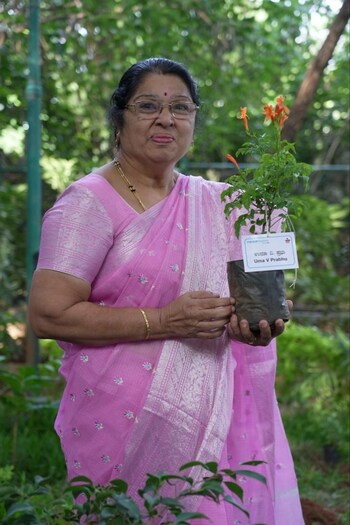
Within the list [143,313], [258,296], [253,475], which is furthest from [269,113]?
[253,475]

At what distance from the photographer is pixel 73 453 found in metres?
2.51

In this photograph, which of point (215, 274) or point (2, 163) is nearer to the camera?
point (215, 274)

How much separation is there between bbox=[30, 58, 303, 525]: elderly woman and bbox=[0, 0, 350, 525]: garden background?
1547 millimetres

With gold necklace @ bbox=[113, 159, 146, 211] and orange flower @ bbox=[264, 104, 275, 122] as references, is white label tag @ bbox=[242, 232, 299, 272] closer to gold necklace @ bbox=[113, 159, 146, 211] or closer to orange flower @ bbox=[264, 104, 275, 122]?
orange flower @ bbox=[264, 104, 275, 122]

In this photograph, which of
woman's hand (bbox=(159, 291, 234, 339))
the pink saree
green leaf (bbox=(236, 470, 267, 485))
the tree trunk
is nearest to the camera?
green leaf (bbox=(236, 470, 267, 485))

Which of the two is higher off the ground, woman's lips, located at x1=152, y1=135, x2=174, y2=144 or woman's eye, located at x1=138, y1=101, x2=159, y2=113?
woman's eye, located at x1=138, y1=101, x2=159, y2=113

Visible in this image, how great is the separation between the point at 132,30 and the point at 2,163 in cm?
247

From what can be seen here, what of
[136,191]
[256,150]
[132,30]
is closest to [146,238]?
[136,191]

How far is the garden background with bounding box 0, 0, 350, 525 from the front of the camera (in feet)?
15.8

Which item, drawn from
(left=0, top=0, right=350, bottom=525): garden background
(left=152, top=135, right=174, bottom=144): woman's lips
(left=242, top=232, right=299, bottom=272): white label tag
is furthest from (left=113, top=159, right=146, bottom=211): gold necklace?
(left=0, top=0, right=350, bottom=525): garden background

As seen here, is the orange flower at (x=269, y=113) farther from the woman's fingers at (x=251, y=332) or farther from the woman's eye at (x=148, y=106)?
the woman's fingers at (x=251, y=332)

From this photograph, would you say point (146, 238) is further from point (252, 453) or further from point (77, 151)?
point (77, 151)

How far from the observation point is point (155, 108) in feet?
8.13

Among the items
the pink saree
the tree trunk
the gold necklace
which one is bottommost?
the pink saree
